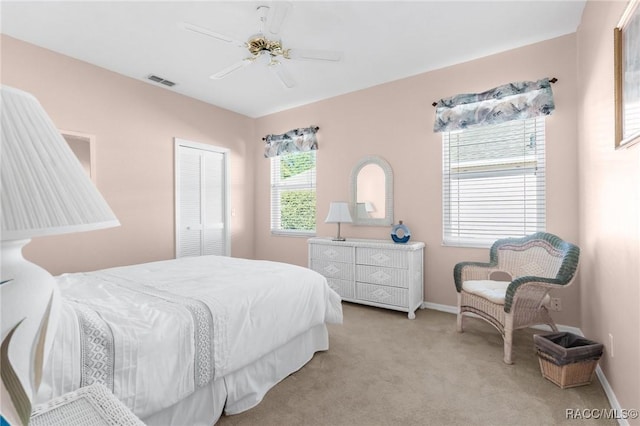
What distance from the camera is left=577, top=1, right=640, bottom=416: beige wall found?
156 cm

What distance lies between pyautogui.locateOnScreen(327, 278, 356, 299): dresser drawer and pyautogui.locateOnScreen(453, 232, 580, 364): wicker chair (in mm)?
1202

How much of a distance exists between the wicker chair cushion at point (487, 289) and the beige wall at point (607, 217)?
582 millimetres

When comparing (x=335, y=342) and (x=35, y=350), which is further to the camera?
(x=335, y=342)

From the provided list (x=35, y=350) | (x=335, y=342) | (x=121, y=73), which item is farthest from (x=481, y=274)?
(x=121, y=73)

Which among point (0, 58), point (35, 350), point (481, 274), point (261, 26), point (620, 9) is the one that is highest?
point (261, 26)

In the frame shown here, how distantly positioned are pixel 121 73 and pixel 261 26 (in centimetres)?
194

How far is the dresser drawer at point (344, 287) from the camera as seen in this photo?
12.3 feet

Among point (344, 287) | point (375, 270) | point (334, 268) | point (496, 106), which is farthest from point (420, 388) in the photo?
point (496, 106)

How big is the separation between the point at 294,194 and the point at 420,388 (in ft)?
10.7

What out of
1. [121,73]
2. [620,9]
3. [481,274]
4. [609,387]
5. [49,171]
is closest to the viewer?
[49,171]

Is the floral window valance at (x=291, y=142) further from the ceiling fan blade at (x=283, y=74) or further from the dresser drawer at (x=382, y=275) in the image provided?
the dresser drawer at (x=382, y=275)

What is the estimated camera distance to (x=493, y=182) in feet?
10.7

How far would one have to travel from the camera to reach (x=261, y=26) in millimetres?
2691

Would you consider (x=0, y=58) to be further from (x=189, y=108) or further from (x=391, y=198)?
(x=391, y=198)
